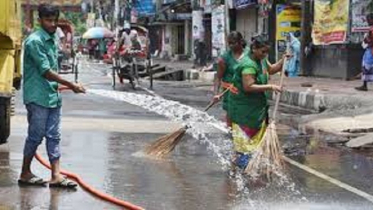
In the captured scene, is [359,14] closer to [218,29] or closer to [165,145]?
[218,29]

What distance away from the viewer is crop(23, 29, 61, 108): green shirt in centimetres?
693

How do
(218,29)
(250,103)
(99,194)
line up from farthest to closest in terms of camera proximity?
1. (218,29)
2. (250,103)
3. (99,194)

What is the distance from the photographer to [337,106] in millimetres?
15852

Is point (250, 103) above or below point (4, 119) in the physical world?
above

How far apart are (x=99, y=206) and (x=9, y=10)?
328 cm

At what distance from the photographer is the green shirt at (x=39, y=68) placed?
6934mm

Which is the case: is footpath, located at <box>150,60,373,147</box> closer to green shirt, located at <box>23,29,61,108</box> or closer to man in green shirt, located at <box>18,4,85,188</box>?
man in green shirt, located at <box>18,4,85,188</box>

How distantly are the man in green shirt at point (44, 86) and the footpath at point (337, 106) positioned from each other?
532 centimetres

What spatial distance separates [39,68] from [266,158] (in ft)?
8.50

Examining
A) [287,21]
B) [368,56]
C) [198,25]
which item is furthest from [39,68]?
[198,25]

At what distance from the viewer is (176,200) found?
6.85 meters

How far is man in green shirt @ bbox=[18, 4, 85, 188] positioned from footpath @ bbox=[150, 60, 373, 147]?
532 centimetres

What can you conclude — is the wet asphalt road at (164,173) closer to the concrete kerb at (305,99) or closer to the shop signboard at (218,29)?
the concrete kerb at (305,99)

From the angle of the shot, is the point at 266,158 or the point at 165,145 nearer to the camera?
the point at 266,158
